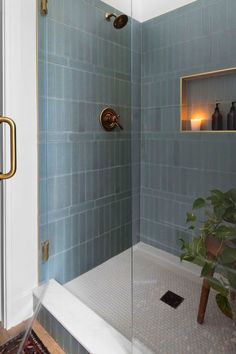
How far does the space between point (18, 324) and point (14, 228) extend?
0.48 metres

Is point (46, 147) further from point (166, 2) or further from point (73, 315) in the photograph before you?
point (166, 2)

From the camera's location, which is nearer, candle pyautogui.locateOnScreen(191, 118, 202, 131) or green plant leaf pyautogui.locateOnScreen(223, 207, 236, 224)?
green plant leaf pyautogui.locateOnScreen(223, 207, 236, 224)

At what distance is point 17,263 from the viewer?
4.22 ft

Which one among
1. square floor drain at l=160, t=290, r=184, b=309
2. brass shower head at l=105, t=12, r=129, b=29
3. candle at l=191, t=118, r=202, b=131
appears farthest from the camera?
brass shower head at l=105, t=12, r=129, b=29

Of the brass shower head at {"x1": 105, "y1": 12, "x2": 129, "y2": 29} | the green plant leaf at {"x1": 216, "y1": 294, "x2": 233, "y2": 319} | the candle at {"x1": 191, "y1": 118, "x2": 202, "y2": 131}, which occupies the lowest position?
the green plant leaf at {"x1": 216, "y1": 294, "x2": 233, "y2": 319}

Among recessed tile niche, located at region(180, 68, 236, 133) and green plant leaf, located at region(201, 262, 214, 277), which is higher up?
recessed tile niche, located at region(180, 68, 236, 133)

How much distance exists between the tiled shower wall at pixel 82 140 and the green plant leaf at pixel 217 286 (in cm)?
77

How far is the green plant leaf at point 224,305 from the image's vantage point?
3.38ft

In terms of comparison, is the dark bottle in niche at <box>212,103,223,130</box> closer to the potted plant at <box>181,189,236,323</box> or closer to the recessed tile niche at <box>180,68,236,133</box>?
the recessed tile niche at <box>180,68,236,133</box>

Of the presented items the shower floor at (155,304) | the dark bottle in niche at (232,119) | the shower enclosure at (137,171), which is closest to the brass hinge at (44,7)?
the shower enclosure at (137,171)

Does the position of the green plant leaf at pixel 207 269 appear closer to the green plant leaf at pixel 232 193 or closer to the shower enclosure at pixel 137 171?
the shower enclosure at pixel 137 171

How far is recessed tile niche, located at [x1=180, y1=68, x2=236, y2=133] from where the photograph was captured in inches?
54.1

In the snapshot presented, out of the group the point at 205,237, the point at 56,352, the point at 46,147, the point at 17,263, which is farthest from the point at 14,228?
the point at 205,237

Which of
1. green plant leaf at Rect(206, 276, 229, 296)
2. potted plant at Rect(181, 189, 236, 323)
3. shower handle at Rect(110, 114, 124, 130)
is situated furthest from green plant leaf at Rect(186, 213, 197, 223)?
shower handle at Rect(110, 114, 124, 130)
